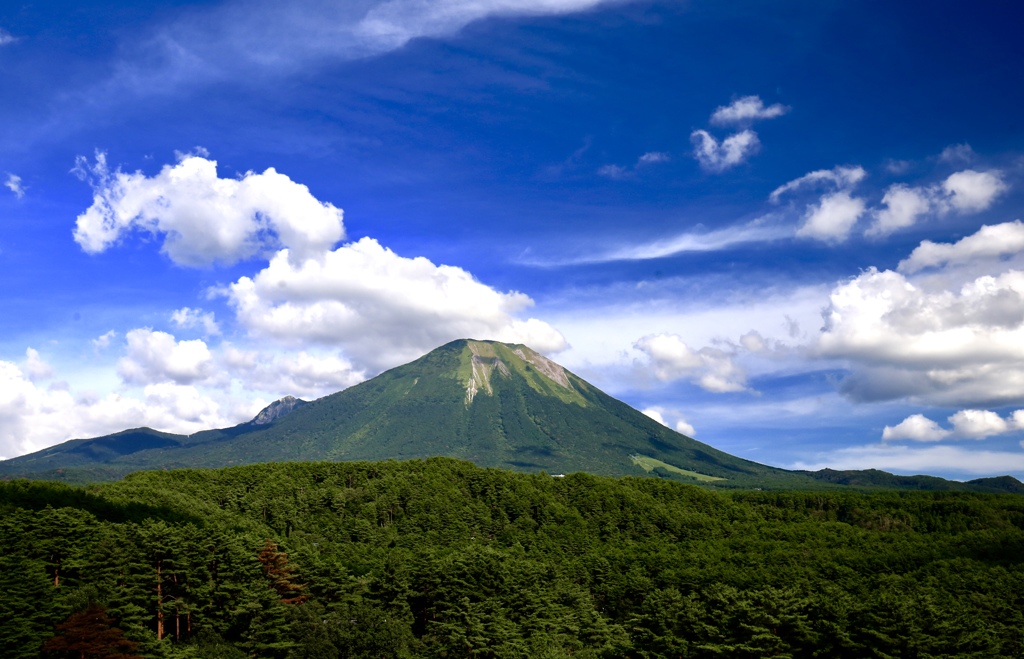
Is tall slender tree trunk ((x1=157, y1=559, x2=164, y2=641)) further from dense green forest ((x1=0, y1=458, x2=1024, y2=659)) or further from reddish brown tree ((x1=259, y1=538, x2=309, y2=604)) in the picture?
reddish brown tree ((x1=259, y1=538, x2=309, y2=604))

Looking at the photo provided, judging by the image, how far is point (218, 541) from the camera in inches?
2419

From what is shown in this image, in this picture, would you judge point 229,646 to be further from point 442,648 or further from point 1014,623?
point 1014,623

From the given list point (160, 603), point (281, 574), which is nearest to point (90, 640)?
point (160, 603)

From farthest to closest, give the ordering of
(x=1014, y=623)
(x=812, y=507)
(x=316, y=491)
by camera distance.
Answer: (x=812, y=507) < (x=316, y=491) < (x=1014, y=623)

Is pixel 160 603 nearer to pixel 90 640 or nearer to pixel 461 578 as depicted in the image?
pixel 90 640

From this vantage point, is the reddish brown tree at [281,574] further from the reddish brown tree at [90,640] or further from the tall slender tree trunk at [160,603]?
the reddish brown tree at [90,640]

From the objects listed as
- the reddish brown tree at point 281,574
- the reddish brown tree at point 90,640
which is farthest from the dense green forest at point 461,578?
the reddish brown tree at point 281,574

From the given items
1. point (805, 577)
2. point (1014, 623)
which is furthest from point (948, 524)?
point (1014, 623)

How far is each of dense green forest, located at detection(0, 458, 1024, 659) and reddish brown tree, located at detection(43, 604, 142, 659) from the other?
14cm

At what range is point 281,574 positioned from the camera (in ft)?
210

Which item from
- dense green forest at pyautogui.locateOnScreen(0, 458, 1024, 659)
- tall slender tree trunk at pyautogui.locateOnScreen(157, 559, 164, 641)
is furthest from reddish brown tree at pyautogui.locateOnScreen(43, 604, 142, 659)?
tall slender tree trunk at pyautogui.locateOnScreen(157, 559, 164, 641)

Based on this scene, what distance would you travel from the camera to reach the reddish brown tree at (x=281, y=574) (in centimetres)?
6188

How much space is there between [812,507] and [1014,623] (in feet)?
222

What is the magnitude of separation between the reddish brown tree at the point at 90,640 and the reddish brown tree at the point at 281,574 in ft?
58.0
